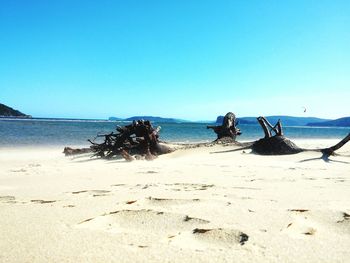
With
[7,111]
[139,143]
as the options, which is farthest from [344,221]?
[7,111]

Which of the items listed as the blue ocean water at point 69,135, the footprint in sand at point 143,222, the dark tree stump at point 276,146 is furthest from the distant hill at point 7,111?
the footprint in sand at point 143,222

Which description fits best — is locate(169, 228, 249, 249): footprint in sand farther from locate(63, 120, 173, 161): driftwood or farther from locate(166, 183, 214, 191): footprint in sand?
locate(63, 120, 173, 161): driftwood

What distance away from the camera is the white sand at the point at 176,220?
2064 mm

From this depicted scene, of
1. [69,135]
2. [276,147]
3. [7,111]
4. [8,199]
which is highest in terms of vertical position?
[7,111]

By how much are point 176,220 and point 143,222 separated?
262mm

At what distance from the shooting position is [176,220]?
2730 mm

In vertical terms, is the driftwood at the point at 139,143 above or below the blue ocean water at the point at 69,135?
above

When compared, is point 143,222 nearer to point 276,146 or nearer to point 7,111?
point 276,146

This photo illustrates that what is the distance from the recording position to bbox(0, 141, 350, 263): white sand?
206cm

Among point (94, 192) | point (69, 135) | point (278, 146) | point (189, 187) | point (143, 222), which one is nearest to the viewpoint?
point (143, 222)

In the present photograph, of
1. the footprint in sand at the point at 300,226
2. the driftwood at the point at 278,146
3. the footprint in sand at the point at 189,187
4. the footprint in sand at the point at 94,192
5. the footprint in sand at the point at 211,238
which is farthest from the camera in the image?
the driftwood at the point at 278,146

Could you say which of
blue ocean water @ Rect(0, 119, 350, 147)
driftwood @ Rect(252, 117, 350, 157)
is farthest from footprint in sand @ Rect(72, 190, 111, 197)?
blue ocean water @ Rect(0, 119, 350, 147)

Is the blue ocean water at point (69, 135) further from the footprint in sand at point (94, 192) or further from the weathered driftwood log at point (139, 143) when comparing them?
the footprint in sand at point (94, 192)

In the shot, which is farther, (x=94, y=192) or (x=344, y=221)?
(x=94, y=192)
